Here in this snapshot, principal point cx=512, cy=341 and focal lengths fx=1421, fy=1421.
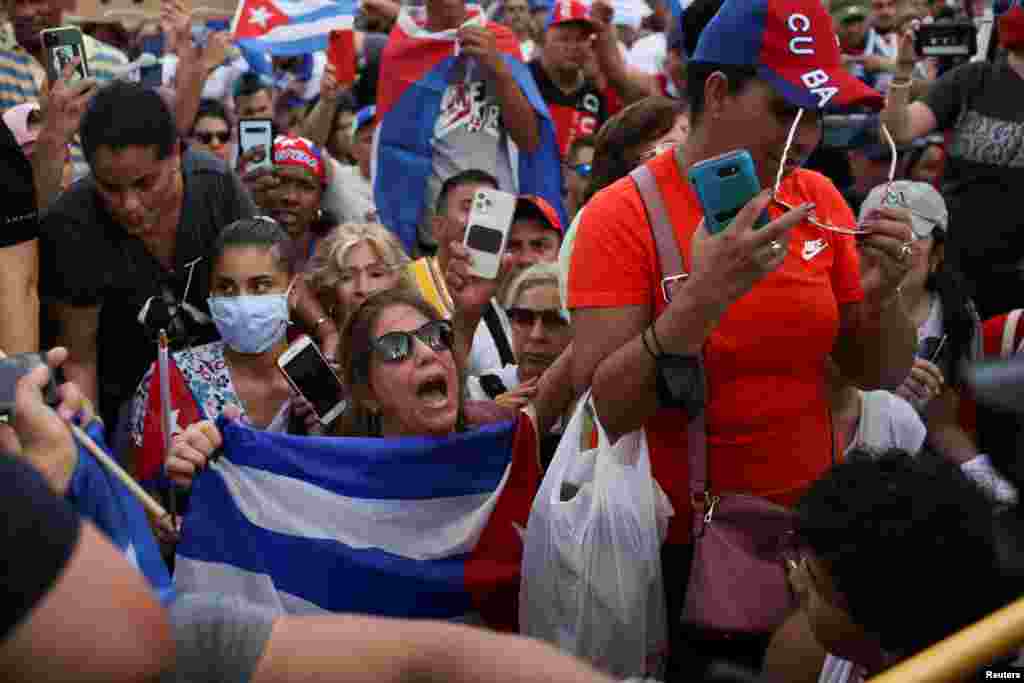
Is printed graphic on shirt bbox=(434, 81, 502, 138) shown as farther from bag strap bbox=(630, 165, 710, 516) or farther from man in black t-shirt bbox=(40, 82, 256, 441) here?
bag strap bbox=(630, 165, 710, 516)

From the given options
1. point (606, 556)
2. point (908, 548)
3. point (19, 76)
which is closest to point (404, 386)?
point (606, 556)

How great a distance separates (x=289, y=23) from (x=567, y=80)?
1.55 m

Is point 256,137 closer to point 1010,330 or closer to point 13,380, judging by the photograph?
point 1010,330

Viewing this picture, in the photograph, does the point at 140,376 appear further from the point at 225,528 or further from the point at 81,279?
the point at 225,528

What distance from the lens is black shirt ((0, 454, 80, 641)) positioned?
1328mm

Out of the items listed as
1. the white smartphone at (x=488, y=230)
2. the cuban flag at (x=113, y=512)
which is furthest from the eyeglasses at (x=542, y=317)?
the cuban flag at (x=113, y=512)

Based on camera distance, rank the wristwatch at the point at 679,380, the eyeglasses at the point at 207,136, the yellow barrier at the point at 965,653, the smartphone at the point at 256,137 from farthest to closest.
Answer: the eyeglasses at the point at 207,136 → the smartphone at the point at 256,137 → the wristwatch at the point at 679,380 → the yellow barrier at the point at 965,653

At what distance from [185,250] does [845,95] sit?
255cm

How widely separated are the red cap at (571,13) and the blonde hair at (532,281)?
3.25 meters

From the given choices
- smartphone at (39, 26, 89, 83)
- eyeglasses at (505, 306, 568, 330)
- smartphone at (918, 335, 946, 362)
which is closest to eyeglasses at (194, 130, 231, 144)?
smartphone at (39, 26, 89, 83)

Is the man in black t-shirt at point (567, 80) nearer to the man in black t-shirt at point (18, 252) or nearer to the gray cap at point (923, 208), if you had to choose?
the gray cap at point (923, 208)

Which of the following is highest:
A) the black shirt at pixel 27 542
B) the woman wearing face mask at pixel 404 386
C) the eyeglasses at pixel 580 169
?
the black shirt at pixel 27 542

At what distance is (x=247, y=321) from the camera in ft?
14.9

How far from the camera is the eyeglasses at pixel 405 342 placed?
3578 mm
